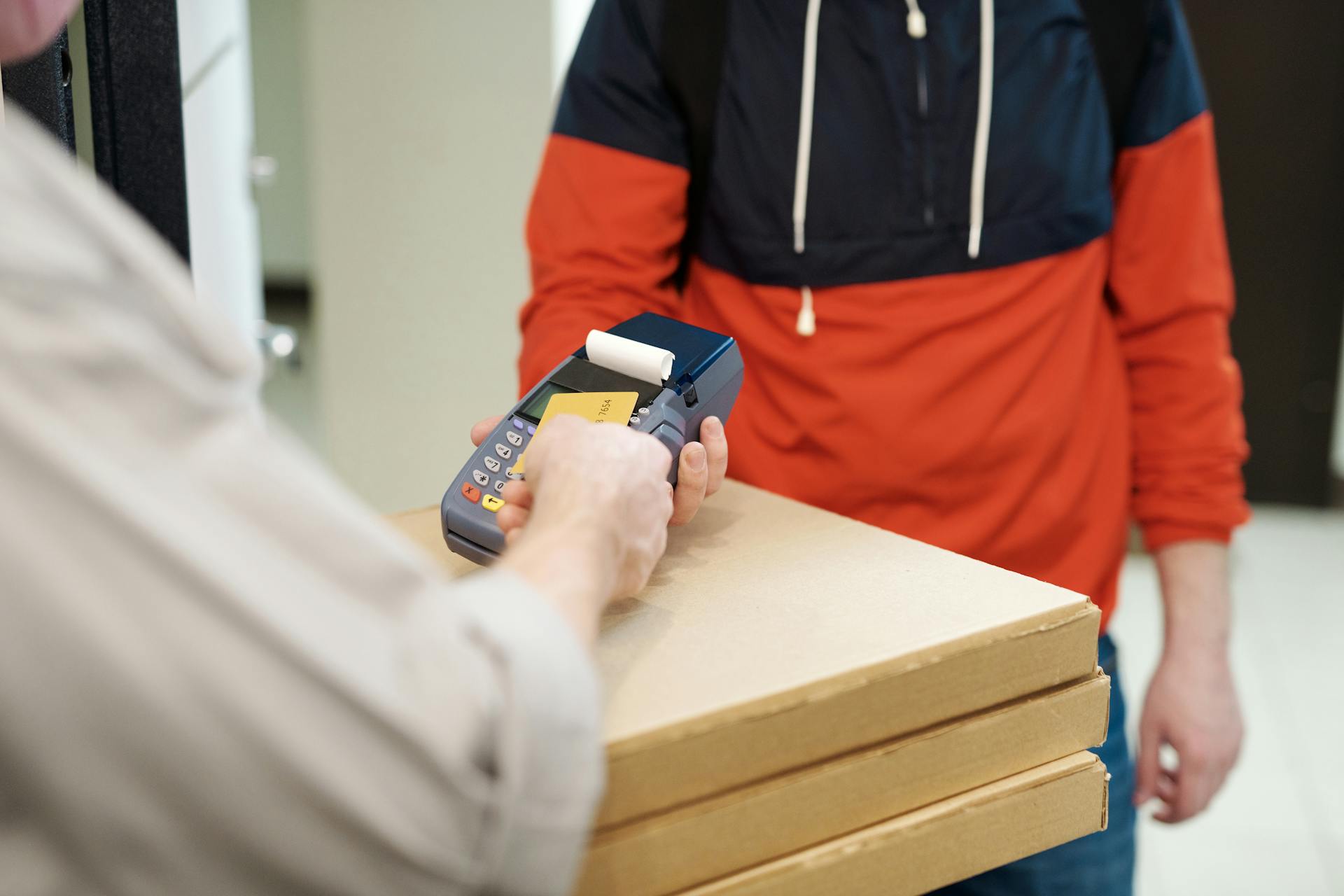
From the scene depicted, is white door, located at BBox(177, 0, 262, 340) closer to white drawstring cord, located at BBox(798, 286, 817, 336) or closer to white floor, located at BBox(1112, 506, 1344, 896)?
white drawstring cord, located at BBox(798, 286, 817, 336)

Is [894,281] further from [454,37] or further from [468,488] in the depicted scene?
[454,37]

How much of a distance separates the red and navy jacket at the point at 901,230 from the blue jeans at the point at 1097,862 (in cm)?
12

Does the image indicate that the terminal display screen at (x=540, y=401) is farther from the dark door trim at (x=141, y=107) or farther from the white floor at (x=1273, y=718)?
the white floor at (x=1273, y=718)

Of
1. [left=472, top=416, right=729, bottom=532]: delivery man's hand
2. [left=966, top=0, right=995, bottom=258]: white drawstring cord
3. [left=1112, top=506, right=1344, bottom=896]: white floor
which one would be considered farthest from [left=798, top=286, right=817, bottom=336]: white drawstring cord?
[left=1112, top=506, right=1344, bottom=896]: white floor

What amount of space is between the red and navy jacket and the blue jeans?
0.12 metres

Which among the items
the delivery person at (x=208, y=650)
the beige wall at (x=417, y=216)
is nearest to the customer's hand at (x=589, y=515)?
the delivery person at (x=208, y=650)

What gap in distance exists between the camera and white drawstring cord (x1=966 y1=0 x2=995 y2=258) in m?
0.86

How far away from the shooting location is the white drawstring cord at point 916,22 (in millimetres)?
855

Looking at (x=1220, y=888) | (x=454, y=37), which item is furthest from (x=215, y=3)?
(x=1220, y=888)

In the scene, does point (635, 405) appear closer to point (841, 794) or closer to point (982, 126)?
point (841, 794)

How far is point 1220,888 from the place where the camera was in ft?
5.46

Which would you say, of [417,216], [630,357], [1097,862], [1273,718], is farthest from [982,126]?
[1273,718]

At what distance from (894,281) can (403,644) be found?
0.60 meters

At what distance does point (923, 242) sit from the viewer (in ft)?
2.83
